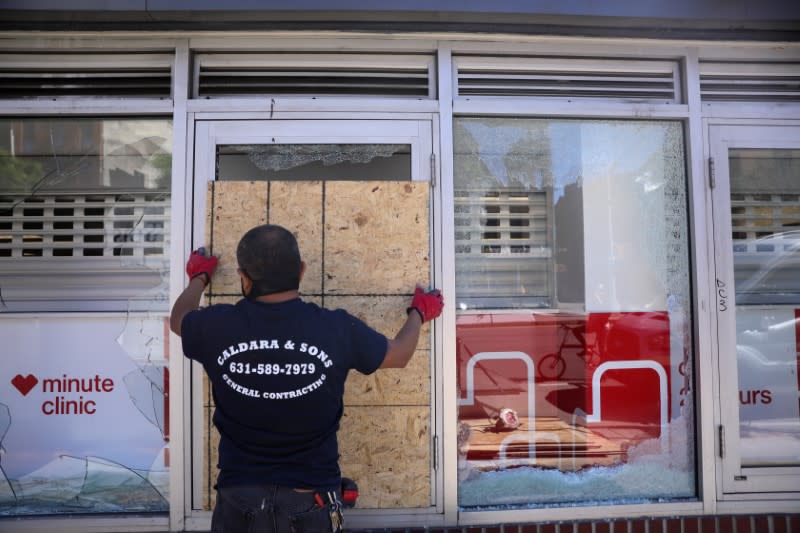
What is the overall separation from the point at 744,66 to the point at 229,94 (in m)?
3.10

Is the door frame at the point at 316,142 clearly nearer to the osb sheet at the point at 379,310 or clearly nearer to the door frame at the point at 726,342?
the osb sheet at the point at 379,310

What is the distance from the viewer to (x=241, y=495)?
2.29 metres

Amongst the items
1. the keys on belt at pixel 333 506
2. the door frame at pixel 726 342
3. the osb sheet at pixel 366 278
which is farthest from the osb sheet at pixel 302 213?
the door frame at pixel 726 342

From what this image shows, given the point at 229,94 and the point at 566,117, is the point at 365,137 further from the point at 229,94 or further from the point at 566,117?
the point at 566,117

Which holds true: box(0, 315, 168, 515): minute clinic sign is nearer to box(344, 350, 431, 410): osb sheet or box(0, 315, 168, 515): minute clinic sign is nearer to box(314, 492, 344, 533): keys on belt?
box(344, 350, 431, 410): osb sheet

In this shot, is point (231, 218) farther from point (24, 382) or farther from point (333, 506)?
point (333, 506)

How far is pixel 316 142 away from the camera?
3.51 m

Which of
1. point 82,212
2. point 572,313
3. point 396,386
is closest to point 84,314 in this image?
point 82,212

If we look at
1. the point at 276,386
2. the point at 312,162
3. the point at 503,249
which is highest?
the point at 312,162

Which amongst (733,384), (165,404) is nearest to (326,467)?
(165,404)

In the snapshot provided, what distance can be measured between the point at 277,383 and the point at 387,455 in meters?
1.35

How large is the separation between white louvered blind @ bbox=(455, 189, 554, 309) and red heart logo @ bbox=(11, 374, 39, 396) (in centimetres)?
250

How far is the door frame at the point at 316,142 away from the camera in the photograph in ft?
11.1

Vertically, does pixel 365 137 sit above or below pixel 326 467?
above
